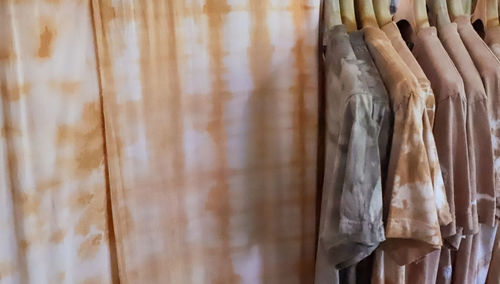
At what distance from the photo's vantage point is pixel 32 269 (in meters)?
0.78

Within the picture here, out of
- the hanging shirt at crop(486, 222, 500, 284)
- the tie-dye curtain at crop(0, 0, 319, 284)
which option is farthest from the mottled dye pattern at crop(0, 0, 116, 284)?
the hanging shirt at crop(486, 222, 500, 284)

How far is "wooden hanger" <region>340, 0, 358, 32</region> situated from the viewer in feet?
2.97

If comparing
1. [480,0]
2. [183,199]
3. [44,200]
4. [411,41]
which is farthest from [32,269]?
[480,0]

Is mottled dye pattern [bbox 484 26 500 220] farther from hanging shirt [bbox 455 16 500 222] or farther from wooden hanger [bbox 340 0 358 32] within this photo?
wooden hanger [bbox 340 0 358 32]

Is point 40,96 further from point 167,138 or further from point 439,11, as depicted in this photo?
point 439,11

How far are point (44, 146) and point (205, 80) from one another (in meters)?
0.30

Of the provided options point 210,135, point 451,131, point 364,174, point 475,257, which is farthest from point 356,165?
point 475,257

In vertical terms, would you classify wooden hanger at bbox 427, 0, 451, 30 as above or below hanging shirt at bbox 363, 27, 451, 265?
above

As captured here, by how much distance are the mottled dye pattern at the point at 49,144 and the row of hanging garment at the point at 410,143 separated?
0.41m

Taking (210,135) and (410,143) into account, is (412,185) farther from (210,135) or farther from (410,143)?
(210,135)

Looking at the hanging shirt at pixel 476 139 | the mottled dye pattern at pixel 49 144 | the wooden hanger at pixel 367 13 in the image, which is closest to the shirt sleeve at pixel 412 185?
the hanging shirt at pixel 476 139

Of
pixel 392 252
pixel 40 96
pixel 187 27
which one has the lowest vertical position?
pixel 392 252

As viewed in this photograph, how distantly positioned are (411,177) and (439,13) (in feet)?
1.26

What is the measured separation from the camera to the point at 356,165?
2.37ft
